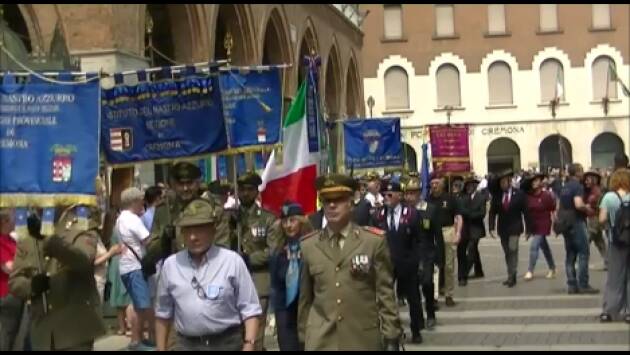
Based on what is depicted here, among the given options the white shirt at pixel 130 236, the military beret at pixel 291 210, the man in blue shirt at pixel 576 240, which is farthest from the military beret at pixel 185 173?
the man in blue shirt at pixel 576 240

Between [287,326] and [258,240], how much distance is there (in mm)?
1264

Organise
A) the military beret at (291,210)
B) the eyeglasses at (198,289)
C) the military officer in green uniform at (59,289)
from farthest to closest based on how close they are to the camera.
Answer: the military beret at (291,210), the military officer in green uniform at (59,289), the eyeglasses at (198,289)

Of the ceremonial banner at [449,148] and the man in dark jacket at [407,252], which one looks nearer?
the man in dark jacket at [407,252]

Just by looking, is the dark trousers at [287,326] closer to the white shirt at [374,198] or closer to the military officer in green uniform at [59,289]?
the military officer in green uniform at [59,289]

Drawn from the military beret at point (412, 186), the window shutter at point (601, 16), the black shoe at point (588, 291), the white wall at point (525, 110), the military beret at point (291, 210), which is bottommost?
the black shoe at point (588, 291)

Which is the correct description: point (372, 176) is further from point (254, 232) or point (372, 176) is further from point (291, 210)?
point (291, 210)

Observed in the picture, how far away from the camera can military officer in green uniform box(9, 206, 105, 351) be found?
6812mm

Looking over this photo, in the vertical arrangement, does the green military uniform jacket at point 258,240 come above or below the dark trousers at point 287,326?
above

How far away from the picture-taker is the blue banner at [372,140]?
1931 centimetres

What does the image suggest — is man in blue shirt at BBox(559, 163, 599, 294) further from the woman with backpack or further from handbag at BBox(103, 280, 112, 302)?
handbag at BBox(103, 280, 112, 302)

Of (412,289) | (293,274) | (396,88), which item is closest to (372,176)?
(412,289)

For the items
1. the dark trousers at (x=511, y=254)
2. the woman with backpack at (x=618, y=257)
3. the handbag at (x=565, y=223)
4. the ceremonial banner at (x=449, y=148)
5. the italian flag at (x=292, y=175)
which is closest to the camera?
the italian flag at (x=292, y=175)

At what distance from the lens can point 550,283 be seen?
15391mm

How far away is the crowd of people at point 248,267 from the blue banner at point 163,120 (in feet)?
2.12
